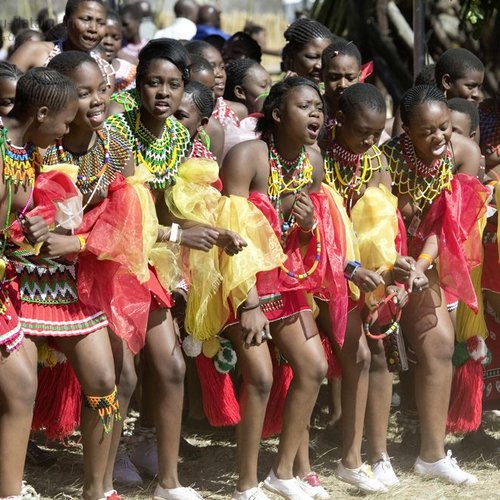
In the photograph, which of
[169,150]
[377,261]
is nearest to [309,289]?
[377,261]

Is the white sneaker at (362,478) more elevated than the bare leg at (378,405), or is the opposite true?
the bare leg at (378,405)

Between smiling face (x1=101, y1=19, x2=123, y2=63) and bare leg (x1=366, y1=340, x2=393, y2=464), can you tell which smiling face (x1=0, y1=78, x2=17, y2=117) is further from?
smiling face (x1=101, y1=19, x2=123, y2=63)

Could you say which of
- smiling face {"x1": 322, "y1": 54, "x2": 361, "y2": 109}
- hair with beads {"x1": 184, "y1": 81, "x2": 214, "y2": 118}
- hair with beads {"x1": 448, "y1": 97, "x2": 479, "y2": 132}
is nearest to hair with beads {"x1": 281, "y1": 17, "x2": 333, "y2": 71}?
smiling face {"x1": 322, "y1": 54, "x2": 361, "y2": 109}

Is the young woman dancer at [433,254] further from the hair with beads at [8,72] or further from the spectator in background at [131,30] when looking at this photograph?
the spectator in background at [131,30]

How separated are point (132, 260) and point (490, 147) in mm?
2845

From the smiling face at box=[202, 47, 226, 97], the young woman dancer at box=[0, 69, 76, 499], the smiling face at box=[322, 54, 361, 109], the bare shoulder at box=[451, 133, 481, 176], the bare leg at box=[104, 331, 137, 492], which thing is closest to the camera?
the young woman dancer at box=[0, 69, 76, 499]

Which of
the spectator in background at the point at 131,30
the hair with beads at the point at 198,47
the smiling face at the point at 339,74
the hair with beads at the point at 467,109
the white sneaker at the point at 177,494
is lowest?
the white sneaker at the point at 177,494

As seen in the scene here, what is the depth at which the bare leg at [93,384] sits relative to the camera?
495cm

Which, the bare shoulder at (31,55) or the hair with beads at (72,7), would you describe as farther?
the hair with beads at (72,7)

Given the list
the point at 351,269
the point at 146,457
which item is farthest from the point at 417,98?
the point at 146,457

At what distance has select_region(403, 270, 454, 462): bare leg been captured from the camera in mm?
6055

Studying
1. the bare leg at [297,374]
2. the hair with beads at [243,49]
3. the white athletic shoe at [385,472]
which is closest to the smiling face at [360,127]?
the bare leg at [297,374]

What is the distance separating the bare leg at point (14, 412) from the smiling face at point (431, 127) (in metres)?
2.44

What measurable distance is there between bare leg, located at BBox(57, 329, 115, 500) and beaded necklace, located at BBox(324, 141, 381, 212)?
5.22 feet
